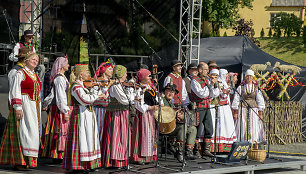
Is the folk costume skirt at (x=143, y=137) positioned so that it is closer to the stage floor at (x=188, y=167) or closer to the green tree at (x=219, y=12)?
the stage floor at (x=188, y=167)

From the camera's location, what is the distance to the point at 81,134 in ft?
19.9

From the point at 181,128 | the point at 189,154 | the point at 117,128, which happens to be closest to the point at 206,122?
the point at 189,154

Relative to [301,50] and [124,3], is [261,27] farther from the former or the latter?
[124,3]

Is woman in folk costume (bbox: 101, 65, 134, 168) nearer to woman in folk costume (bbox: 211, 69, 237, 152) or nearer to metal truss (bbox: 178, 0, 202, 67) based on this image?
woman in folk costume (bbox: 211, 69, 237, 152)

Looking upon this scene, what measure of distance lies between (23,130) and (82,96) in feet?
3.10

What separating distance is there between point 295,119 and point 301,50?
76.5 feet

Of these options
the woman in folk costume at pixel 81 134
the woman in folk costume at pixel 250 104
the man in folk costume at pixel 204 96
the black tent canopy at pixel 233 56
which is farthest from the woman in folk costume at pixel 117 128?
the black tent canopy at pixel 233 56

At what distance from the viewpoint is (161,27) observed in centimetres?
1323

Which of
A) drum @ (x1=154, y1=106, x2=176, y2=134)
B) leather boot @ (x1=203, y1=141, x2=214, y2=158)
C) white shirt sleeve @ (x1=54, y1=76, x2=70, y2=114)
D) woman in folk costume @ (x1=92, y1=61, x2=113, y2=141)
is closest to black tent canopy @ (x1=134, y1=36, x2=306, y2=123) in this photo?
leather boot @ (x1=203, y1=141, x2=214, y2=158)

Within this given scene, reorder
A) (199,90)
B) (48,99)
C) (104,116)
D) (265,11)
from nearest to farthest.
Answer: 1. (104,116)
2. (48,99)
3. (199,90)
4. (265,11)

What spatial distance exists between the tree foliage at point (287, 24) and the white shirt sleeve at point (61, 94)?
36.8 m

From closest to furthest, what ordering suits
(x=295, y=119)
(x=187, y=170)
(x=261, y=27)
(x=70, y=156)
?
(x=70, y=156) → (x=187, y=170) → (x=295, y=119) → (x=261, y=27)

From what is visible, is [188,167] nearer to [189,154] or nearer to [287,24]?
[189,154]

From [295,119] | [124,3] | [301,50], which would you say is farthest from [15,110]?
[301,50]
